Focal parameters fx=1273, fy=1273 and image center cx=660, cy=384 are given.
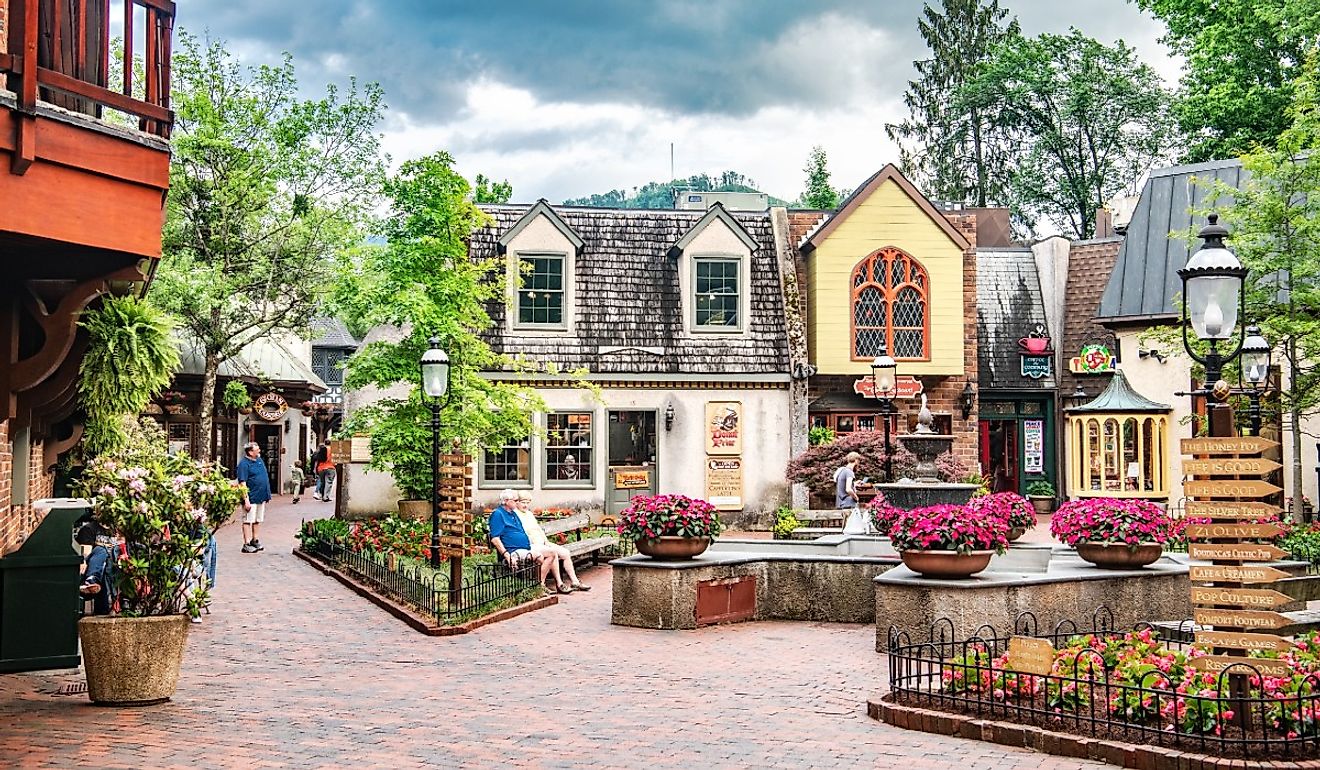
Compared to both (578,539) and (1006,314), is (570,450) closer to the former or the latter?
(578,539)

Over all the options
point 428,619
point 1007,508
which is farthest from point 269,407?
point 1007,508

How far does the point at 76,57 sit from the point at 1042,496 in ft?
84.1

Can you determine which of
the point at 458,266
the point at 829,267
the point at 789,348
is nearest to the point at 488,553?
the point at 458,266

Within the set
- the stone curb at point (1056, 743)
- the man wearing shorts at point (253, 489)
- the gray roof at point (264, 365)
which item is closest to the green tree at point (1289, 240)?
the stone curb at point (1056, 743)

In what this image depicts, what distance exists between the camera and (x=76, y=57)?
27.0 feet

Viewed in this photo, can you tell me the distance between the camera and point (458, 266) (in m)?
22.1

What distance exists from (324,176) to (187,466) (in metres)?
21.7

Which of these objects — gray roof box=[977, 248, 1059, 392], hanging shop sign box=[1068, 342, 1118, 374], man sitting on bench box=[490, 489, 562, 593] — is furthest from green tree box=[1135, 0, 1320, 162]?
man sitting on bench box=[490, 489, 562, 593]

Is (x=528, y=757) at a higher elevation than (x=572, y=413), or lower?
lower

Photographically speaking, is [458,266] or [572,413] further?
[572,413]

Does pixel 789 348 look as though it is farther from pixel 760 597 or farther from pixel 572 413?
pixel 760 597

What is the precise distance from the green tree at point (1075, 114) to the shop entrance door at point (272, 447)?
28.2m

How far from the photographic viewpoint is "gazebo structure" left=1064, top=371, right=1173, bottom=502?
25.9 m

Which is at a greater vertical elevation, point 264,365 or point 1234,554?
point 264,365
